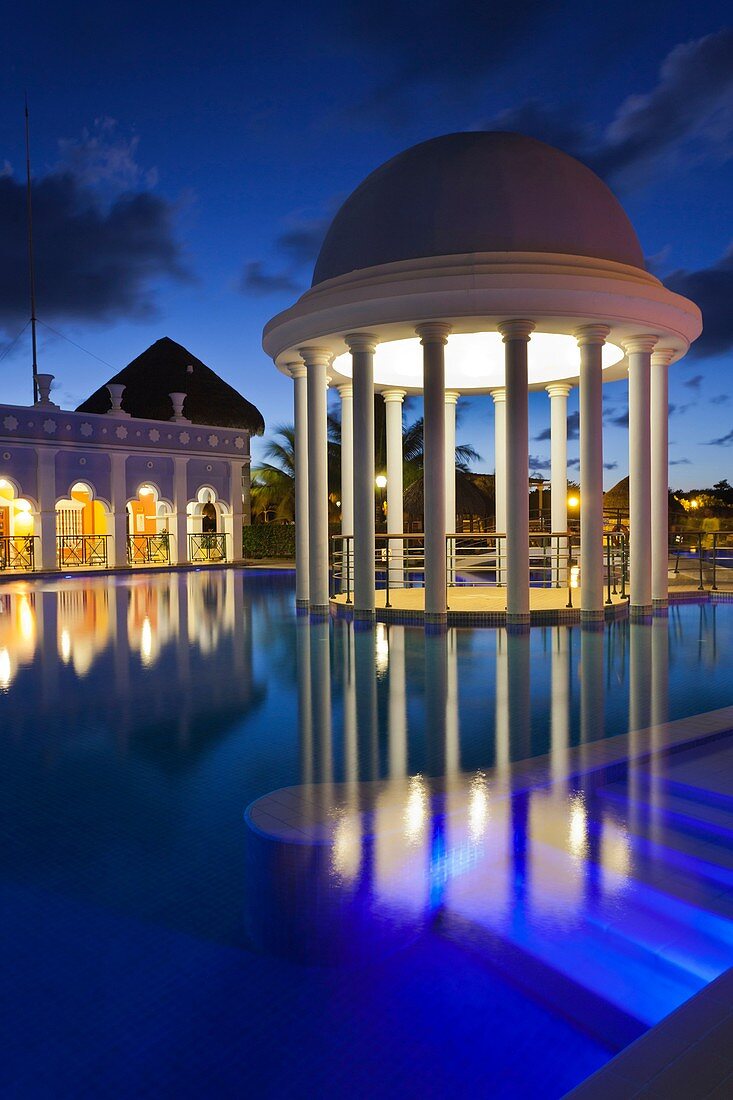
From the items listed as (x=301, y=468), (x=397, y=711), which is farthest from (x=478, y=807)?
(x=301, y=468)

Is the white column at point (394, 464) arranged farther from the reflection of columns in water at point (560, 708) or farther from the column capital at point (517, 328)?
the reflection of columns in water at point (560, 708)

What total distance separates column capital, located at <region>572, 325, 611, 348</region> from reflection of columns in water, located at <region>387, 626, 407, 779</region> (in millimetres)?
5580

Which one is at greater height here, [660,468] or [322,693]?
[660,468]

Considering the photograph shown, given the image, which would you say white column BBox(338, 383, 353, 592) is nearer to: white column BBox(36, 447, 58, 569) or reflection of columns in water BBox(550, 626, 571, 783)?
reflection of columns in water BBox(550, 626, 571, 783)

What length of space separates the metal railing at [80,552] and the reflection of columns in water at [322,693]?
19991mm

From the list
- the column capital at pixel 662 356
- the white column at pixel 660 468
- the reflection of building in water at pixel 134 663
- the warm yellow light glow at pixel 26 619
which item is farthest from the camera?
the white column at pixel 660 468

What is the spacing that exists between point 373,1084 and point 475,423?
5504 centimetres

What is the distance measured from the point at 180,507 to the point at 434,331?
21535mm

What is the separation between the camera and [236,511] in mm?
34500

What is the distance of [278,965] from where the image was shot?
3.34 m

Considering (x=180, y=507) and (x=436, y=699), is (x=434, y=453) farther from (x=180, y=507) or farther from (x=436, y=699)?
(x=180, y=507)

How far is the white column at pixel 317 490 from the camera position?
583 inches

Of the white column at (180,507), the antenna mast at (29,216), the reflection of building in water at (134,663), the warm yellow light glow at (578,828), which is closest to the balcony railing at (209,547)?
the white column at (180,507)

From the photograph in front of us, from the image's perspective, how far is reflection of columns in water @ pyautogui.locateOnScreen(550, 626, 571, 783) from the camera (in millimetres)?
5406
